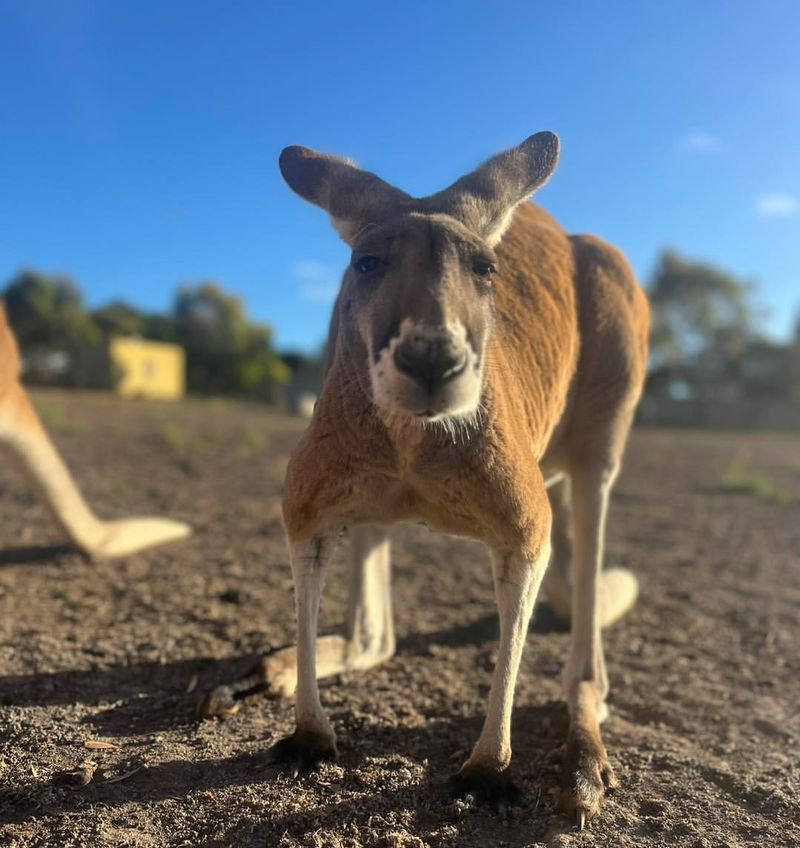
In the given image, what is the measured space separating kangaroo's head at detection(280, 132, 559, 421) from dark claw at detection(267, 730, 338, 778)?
108 centimetres

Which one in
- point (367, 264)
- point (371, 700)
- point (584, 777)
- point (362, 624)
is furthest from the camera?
point (362, 624)

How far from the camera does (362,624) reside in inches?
130

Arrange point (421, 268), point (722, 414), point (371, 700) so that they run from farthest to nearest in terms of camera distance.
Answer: point (722, 414), point (371, 700), point (421, 268)

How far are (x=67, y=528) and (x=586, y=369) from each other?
3144 millimetres

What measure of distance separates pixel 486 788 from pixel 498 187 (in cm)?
185

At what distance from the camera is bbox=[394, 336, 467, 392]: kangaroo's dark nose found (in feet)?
5.93

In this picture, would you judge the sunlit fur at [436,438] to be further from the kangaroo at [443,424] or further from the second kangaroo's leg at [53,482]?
the second kangaroo's leg at [53,482]

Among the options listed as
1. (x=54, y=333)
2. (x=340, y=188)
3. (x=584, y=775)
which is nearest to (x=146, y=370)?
(x=54, y=333)

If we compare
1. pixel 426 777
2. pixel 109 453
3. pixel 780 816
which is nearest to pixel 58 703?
pixel 426 777

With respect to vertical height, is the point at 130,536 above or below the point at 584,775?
above

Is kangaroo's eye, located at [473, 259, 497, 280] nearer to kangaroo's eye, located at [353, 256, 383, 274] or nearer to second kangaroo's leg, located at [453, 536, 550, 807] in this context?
kangaroo's eye, located at [353, 256, 383, 274]

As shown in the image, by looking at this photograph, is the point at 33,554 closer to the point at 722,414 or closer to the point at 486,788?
the point at 486,788

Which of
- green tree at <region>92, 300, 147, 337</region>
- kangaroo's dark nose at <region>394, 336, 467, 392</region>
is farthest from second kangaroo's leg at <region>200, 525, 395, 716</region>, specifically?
green tree at <region>92, 300, 147, 337</region>

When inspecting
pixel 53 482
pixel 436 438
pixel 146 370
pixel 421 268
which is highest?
pixel 146 370
